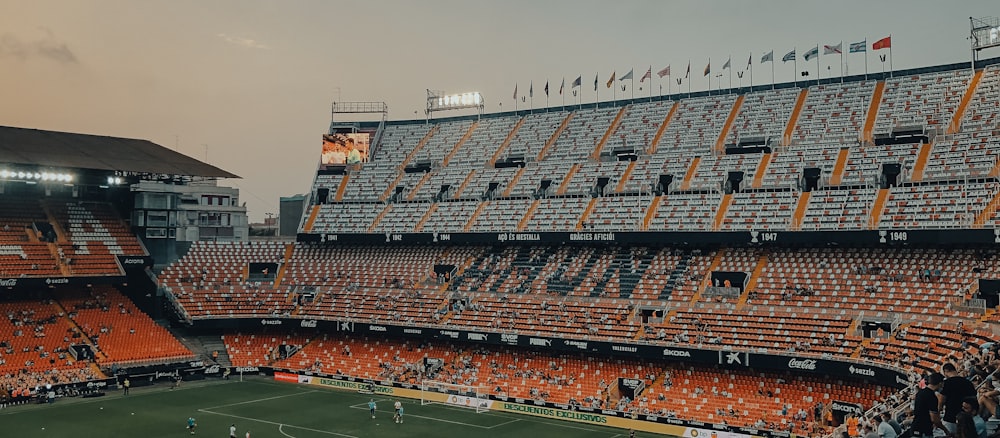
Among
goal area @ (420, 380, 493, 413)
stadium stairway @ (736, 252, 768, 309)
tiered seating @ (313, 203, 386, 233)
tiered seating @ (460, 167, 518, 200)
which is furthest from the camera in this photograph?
tiered seating @ (313, 203, 386, 233)

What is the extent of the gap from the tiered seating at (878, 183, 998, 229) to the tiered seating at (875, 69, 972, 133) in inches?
334

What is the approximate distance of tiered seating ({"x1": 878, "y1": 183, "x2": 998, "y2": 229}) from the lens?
51812mm

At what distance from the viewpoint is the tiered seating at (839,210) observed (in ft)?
183

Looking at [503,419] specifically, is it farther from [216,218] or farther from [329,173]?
[216,218]

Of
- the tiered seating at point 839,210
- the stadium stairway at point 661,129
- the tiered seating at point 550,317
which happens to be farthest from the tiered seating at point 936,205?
the stadium stairway at point 661,129

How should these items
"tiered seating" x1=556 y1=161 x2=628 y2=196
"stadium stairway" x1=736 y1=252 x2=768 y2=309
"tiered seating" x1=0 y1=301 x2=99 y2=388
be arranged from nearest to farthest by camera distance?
"stadium stairway" x1=736 y1=252 x2=768 y2=309 < "tiered seating" x1=0 y1=301 x2=99 y2=388 < "tiered seating" x1=556 y1=161 x2=628 y2=196

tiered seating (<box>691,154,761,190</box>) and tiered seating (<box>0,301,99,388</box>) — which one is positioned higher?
tiered seating (<box>691,154,761,190</box>)

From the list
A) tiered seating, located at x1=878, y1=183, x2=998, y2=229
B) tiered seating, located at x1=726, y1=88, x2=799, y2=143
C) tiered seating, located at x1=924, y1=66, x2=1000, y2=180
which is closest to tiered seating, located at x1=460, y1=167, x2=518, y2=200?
tiered seating, located at x1=726, y1=88, x2=799, y2=143

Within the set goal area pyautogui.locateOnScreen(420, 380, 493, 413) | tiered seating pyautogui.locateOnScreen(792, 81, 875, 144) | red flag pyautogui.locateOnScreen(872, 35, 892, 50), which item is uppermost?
red flag pyautogui.locateOnScreen(872, 35, 892, 50)

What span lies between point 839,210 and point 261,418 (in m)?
41.1

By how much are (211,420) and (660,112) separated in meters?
48.2

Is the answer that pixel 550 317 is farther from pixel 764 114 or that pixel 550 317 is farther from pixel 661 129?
pixel 764 114

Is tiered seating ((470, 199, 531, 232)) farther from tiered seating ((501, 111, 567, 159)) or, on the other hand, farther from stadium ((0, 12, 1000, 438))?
tiered seating ((501, 111, 567, 159))

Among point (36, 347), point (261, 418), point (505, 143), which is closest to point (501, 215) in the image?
point (505, 143)
